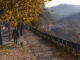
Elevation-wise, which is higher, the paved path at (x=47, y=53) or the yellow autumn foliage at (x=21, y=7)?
the yellow autumn foliage at (x=21, y=7)

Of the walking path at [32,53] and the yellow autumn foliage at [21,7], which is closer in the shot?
the yellow autumn foliage at [21,7]

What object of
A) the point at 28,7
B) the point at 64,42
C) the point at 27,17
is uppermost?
the point at 28,7

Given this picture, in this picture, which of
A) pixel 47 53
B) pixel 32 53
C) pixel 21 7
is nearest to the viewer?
pixel 21 7

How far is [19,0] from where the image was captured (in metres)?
10.3

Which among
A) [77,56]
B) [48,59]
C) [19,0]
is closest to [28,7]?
[19,0]

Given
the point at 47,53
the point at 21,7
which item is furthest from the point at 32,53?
the point at 21,7

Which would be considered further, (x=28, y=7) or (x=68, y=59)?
(x=28, y=7)

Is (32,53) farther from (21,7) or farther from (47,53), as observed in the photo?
(21,7)

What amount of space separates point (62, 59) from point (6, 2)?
5.17m

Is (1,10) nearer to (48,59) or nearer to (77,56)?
(48,59)

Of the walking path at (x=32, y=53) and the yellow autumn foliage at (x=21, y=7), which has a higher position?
the yellow autumn foliage at (x=21, y=7)

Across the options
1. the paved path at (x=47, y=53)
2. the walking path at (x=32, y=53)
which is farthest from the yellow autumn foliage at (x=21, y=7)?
the paved path at (x=47, y=53)

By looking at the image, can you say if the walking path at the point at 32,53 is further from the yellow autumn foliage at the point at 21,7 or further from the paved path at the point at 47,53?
the yellow autumn foliage at the point at 21,7

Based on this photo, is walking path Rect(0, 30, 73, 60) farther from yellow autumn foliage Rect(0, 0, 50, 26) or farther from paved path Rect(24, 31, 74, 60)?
yellow autumn foliage Rect(0, 0, 50, 26)
